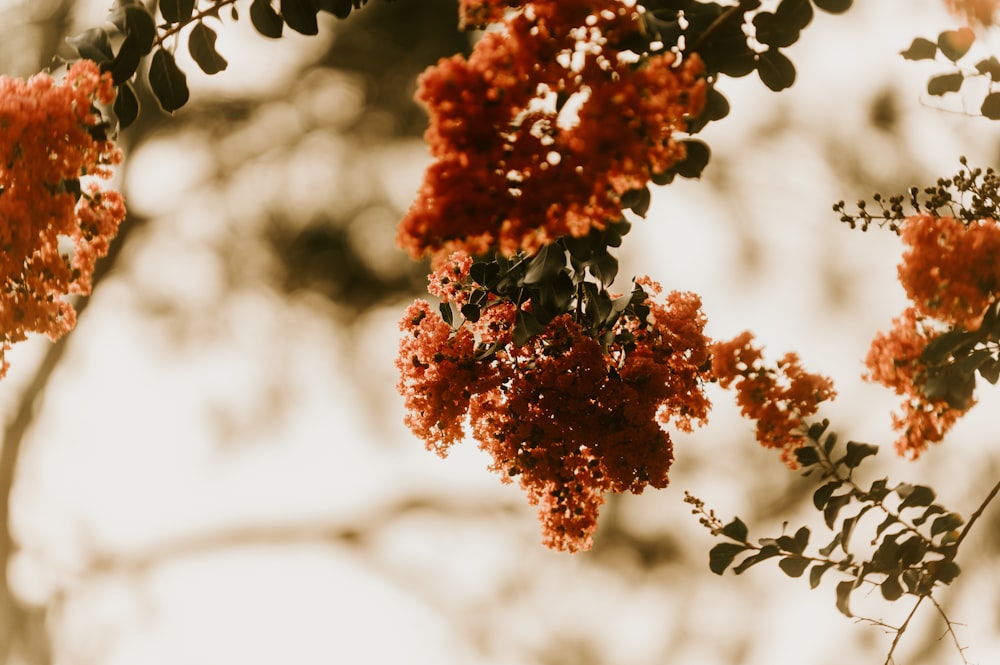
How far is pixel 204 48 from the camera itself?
1459 mm

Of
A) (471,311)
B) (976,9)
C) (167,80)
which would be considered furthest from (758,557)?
(167,80)

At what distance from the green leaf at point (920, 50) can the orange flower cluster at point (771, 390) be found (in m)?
0.52

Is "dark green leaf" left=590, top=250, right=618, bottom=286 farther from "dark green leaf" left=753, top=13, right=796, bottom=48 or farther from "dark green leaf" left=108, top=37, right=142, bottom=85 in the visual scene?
"dark green leaf" left=108, top=37, right=142, bottom=85

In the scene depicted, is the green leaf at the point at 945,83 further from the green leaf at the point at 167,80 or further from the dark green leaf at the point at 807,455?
the green leaf at the point at 167,80

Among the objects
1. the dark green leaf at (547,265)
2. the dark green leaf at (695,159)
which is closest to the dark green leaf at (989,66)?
the dark green leaf at (695,159)

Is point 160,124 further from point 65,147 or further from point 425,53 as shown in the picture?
point 65,147

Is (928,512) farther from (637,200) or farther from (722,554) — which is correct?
(637,200)

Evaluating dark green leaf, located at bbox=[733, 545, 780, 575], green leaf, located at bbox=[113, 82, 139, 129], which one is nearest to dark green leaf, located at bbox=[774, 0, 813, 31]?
dark green leaf, located at bbox=[733, 545, 780, 575]

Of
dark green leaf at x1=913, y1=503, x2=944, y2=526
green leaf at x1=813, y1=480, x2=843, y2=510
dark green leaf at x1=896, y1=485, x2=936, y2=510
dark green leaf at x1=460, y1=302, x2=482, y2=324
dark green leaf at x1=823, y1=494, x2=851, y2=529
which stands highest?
dark green leaf at x1=460, y1=302, x2=482, y2=324

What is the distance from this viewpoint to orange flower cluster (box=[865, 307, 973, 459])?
4.25 feet

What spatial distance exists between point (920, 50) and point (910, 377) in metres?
0.52

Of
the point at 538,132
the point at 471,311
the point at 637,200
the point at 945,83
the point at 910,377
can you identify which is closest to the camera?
the point at 538,132

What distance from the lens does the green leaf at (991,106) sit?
4.72 ft

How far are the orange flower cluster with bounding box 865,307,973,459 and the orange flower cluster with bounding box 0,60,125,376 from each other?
4.00 feet
